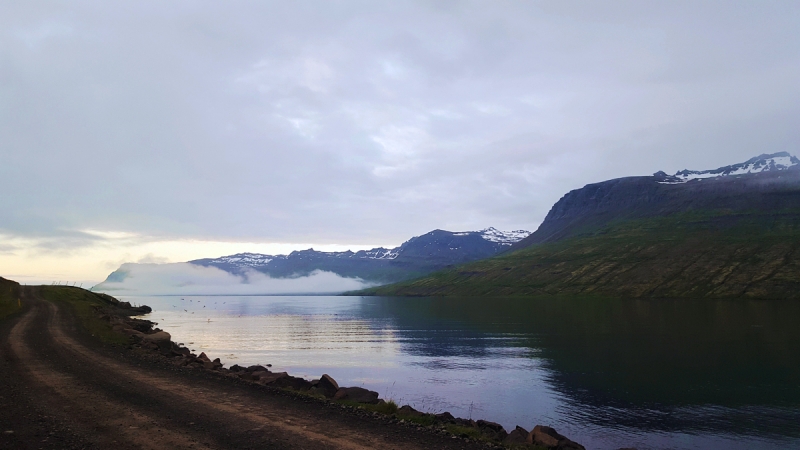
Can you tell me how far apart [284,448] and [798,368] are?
58462 mm

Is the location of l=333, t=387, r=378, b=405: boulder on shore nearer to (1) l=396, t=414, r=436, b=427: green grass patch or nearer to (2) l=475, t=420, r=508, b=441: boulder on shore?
(1) l=396, t=414, r=436, b=427: green grass patch

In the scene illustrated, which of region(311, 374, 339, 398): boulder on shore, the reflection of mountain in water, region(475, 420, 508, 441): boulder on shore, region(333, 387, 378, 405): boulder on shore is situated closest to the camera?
region(475, 420, 508, 441): boulder on shore

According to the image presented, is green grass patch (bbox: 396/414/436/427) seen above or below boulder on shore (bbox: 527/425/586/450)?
above

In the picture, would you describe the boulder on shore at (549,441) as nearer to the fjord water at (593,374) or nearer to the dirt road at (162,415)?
the fjord water at (593,374)

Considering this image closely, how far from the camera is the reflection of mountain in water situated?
35094 millimetres

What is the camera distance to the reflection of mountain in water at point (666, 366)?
115ft

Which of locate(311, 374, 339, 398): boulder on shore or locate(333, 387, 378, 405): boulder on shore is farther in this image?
locate(311, 374, 339, 398): boulder on shore

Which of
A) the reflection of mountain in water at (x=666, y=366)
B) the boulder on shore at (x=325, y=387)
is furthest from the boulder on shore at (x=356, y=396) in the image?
the reflection of mountain in water at (x=666, y=366)

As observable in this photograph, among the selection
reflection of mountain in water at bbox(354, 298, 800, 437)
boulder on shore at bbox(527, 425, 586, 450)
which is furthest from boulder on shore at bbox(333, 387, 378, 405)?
reflection of mountain in water at bbox(354, 298, 800, 437)

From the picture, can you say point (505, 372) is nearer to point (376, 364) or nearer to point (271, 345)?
point (376, 364)

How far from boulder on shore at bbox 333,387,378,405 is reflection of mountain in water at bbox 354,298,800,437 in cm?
1705

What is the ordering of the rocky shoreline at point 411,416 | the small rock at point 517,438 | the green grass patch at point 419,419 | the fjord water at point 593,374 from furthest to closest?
the fjord water at point 593,374
the small rock at point 517,438
the green grass patch at point 419,419
the rocky shoreline at point 411,416

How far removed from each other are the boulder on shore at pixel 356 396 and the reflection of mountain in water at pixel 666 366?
55.9 feet

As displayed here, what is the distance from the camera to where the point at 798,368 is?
4991 centimetres
